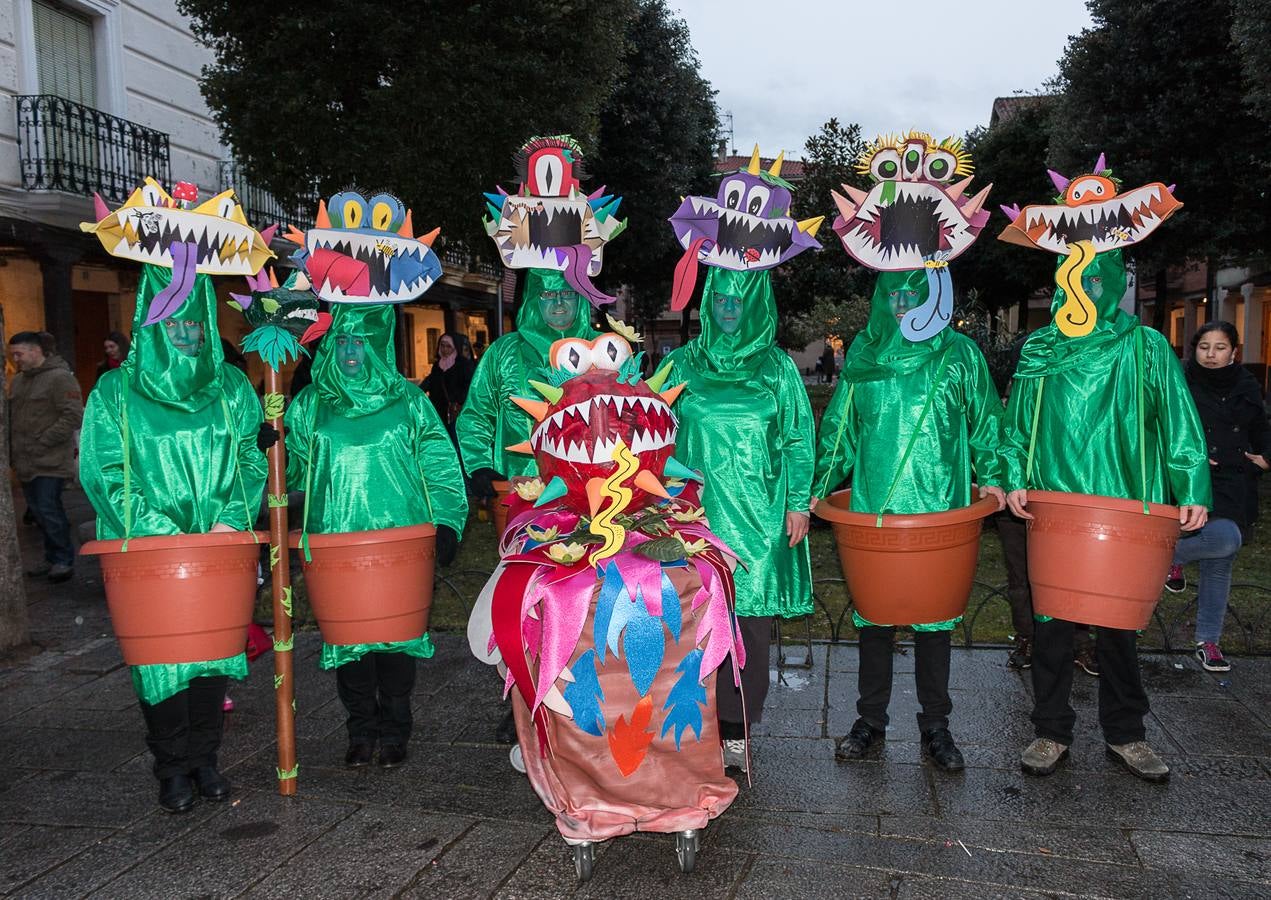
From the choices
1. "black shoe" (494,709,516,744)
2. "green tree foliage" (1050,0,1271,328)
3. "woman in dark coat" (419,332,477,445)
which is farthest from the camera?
"green tree foliage" (1050,0,1271,328)

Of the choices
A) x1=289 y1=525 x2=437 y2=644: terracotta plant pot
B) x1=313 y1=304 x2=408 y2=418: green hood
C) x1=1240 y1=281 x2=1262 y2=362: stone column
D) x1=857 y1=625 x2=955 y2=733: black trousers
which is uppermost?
x1=1240 y1=281 x2=1262 y2=362: stone column

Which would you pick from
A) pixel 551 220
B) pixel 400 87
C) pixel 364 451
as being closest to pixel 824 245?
pixel 400 87

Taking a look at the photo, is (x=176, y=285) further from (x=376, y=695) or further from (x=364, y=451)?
(x=376, y=695)

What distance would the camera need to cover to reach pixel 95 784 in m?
3.80

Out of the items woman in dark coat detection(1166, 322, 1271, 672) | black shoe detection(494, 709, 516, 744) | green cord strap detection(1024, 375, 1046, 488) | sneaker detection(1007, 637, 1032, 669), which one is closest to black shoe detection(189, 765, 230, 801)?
black shoe detection(494, 709, 516, 744)

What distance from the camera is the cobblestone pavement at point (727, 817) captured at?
301 centimetres

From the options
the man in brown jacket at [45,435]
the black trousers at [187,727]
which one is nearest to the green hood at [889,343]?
the black trousers at [187,727]

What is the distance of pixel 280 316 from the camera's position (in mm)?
3551

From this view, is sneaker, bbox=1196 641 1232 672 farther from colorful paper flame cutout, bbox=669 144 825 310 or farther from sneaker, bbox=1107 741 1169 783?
colorful paper flame cutout, bbox=669 144 825 310

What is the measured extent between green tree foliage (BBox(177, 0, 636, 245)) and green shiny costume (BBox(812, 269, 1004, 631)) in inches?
243

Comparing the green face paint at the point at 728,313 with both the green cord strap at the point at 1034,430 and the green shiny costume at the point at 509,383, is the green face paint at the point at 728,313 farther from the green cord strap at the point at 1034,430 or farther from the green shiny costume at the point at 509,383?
the green cord strap at the point at 1034,430

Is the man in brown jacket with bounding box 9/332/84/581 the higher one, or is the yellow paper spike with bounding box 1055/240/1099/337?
the yellow paper spike with bounding box 1055/240/1099/337

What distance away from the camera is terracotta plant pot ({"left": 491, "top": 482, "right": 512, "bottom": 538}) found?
3.97 metres

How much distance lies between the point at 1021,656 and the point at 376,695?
318 centimetres
